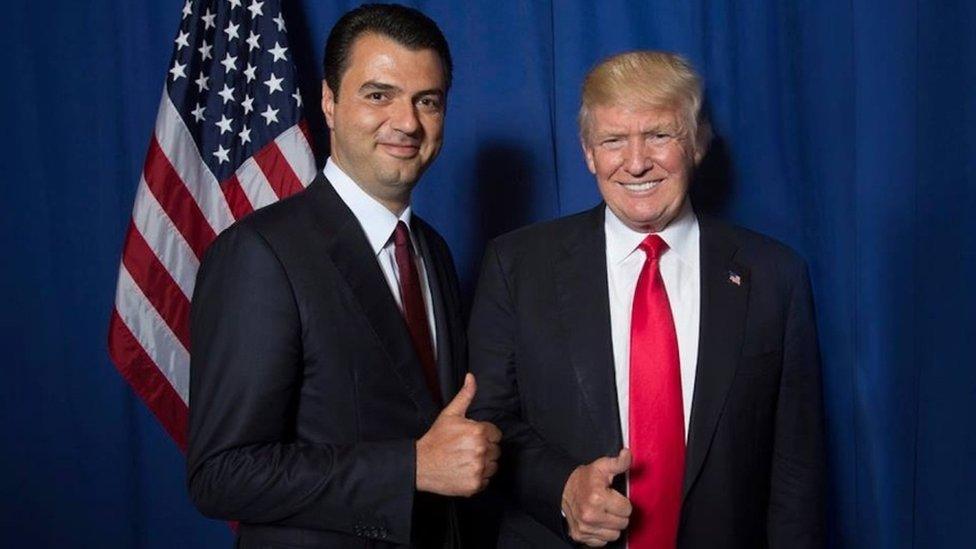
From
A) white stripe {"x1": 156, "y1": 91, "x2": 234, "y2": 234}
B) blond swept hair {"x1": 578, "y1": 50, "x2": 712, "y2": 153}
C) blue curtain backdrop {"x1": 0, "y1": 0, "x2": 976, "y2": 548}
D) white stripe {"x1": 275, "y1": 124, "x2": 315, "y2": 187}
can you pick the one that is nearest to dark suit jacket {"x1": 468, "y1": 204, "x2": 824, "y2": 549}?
blond swept hair {"x1": 578, "y1": 50, "x2": 712, "y2": 153}

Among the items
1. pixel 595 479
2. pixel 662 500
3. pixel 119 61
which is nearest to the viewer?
pixel 595 479

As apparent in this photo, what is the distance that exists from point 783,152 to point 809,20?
30cm

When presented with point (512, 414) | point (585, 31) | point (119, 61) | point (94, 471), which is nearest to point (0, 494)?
point (94, 471)

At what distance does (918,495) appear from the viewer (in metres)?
2.01

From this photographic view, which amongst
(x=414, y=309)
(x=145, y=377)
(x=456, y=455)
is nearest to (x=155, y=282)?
(x=145, y=377)

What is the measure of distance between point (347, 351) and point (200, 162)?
43.0 inches

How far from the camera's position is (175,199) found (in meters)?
2.37

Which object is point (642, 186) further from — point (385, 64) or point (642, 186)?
point (385, 64)

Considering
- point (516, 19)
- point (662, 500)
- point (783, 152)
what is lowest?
point (662, 500)

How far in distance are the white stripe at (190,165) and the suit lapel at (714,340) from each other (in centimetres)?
129

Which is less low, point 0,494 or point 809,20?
point 809,20

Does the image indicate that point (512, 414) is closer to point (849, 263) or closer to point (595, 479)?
point (595, 479)

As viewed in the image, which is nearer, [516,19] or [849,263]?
[849,263]

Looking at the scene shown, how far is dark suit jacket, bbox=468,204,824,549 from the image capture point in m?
1.55
